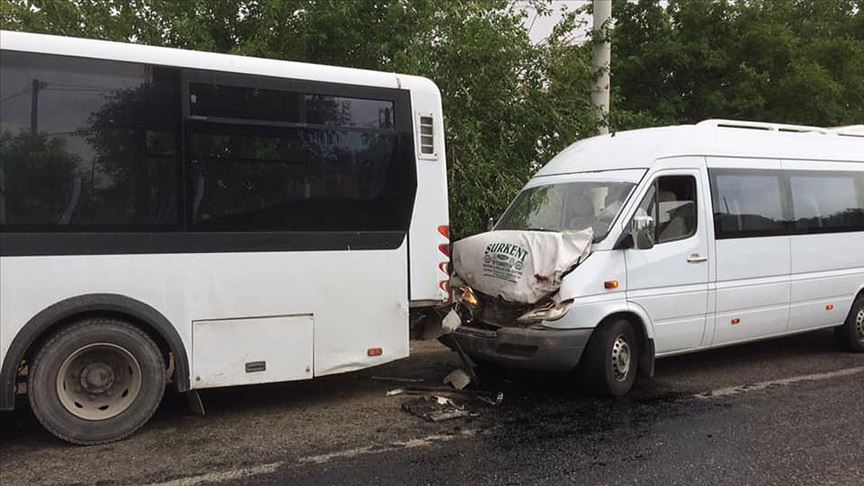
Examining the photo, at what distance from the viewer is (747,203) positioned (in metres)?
7.68

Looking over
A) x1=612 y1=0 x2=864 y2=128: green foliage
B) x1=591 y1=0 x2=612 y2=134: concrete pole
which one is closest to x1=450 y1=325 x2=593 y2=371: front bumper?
x1=591 y1=0 x2=612 y2=134: concrete pole

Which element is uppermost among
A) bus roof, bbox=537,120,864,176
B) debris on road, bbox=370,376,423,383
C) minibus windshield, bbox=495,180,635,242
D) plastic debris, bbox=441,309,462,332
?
bus roof, bbox=537,120,864,176

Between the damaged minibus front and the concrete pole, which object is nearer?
the damaged minibus front

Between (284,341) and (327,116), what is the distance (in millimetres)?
1939

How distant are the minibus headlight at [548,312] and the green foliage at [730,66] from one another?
873 centimetres

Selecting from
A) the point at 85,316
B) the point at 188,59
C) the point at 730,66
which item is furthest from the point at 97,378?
the point at 730,66

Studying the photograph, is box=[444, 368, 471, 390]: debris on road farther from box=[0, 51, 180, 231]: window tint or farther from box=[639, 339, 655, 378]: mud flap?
box=[0, 51, 180, 231]: window tint

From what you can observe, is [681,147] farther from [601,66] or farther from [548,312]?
[601,66]

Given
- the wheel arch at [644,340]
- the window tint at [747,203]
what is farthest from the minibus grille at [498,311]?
the window tint at [747,203]

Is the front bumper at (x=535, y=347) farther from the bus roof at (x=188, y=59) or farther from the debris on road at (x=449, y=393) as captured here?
the bus roof at (x=188, y=59)

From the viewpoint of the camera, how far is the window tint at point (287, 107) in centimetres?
562

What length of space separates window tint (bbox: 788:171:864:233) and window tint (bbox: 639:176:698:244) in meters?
1.81

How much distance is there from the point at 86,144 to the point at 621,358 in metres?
4.88

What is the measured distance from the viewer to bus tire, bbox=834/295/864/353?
8.80 meters
